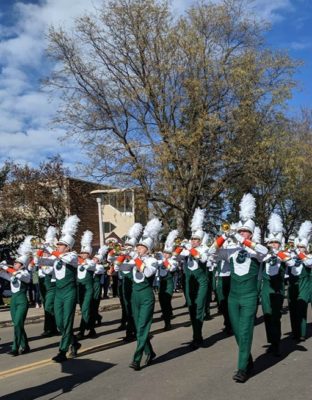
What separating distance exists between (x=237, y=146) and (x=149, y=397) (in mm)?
17993

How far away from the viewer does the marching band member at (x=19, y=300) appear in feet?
29.3

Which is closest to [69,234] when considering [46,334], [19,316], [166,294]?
[19,316]

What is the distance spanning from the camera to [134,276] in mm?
7914

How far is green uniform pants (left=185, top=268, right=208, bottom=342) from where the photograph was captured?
9195mm

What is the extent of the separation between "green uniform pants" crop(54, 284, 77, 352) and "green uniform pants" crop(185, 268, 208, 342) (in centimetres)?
222

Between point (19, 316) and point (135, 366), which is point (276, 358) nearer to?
point (135, 366)

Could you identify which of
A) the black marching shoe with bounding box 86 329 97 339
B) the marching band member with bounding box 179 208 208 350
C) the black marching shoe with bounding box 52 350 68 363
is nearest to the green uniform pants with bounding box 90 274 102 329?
the black marching shoe with bounding box 86 329 97 339

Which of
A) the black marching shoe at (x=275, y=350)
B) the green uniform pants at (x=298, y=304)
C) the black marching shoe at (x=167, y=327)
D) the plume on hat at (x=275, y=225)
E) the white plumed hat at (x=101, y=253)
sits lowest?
the black marching shoe at (x=167, y=327)

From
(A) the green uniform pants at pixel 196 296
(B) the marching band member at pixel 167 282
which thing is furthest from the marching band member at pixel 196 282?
(B) the marching band member at pixel 167 282

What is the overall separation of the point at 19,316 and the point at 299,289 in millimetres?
5111

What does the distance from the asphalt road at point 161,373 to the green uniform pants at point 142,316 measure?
0.28m

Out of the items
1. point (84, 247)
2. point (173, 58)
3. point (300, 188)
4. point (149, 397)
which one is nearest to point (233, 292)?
point (149, 397)

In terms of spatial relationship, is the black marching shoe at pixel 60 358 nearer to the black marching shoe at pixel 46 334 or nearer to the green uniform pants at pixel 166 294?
the black marching shoe at pixel 46 334

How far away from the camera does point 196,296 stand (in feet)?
31.7
